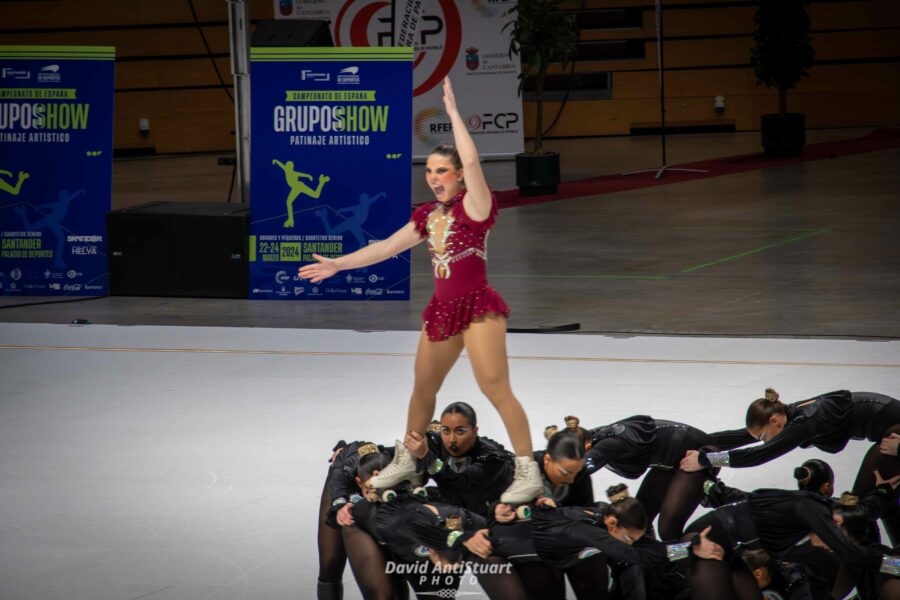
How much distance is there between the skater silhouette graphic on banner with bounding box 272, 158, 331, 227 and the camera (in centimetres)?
1030

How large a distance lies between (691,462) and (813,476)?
415mm

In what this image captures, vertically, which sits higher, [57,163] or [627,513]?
[57,163]

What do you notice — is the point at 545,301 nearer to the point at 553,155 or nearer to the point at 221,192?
the point at 553,155

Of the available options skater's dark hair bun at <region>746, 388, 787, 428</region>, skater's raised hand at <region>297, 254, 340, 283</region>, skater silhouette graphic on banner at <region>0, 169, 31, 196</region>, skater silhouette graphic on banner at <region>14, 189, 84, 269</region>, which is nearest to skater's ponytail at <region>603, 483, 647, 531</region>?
skater's dark hair bun at <region>746, 388, 787, 428</region>

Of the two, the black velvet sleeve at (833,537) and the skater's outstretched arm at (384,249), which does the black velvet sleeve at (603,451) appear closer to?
the black velvet sleeve at (833,537)

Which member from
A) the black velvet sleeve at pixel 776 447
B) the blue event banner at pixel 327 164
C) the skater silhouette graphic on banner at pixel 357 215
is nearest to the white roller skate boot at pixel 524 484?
the black velvet sleeve at pixel 776 447

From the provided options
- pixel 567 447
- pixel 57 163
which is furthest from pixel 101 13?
pixel 567 447

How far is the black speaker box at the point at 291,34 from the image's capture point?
35.4 feet

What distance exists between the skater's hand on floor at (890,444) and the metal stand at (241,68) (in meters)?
7.09

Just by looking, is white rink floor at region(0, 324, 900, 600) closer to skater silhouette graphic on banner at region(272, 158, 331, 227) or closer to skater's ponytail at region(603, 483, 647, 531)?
skater's ponytail at region(603, 483, 647, 531)

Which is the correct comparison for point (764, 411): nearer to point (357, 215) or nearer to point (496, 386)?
point (496, 386)

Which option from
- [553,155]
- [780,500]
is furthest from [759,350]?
[553,155]

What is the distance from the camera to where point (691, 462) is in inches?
177

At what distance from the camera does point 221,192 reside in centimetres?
1652
